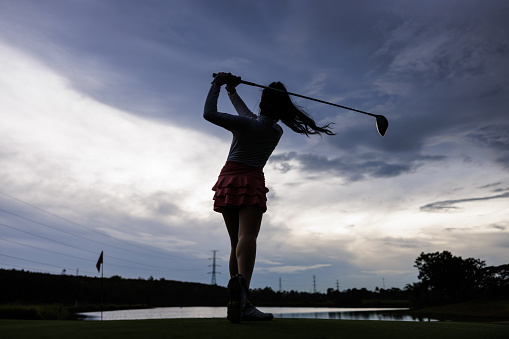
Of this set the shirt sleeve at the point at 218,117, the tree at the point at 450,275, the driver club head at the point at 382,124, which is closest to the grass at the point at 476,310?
the tree at the point at 450,275

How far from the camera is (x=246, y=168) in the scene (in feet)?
12.3

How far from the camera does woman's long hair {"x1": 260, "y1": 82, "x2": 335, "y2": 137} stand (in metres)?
3.88

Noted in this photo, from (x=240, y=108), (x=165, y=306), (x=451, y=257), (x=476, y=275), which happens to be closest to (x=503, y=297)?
(x=476, y=275)

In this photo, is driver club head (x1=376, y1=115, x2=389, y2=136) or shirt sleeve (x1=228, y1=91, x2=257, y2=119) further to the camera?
driver club head (x1=376, y1=115, x2=389, y2=136)

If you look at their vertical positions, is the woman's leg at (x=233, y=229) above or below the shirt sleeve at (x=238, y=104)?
below

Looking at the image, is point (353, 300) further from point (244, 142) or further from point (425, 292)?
point (244, 142)

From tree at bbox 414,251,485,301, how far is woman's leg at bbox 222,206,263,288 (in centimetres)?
4562

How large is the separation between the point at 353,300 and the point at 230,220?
91938mm

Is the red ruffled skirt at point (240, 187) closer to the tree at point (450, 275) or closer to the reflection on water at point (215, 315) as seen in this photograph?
the reflection on water at point (215, 315)

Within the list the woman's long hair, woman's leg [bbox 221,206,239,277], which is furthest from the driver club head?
woman's leg [bbox 221,206,239,277]

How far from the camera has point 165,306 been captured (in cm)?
7188

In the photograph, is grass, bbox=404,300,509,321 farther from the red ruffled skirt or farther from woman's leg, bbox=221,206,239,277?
the red ruffled skirt

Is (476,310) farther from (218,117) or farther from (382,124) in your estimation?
(218,117)

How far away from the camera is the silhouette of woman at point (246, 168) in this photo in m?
3.47
